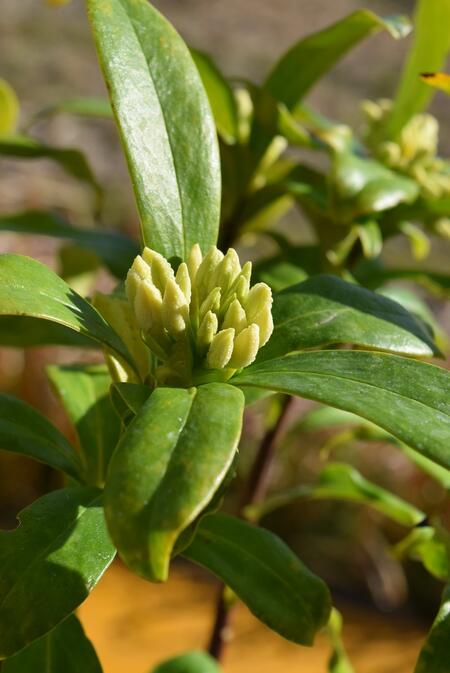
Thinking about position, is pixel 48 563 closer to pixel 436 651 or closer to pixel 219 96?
pixel 436 651

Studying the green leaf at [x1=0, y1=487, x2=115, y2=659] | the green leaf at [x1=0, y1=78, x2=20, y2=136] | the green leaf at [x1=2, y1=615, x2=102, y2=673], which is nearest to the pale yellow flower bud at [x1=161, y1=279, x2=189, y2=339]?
the green leaf at [x1=0, y1=487, x2=115, y2=659]

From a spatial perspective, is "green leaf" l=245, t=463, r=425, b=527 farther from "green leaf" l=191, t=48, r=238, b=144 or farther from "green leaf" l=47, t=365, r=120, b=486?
"green leaf" l=191, t=48, r=238, b=144

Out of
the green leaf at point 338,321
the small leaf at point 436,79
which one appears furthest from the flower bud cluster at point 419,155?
the green leaf at point 338,321

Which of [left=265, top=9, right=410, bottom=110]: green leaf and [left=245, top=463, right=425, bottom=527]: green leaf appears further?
[left=245, top=463, right=425, bottom=527]: green leaf

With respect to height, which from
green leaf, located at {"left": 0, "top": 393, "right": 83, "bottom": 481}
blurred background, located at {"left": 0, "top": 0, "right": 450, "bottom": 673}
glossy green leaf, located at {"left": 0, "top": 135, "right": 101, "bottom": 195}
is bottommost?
blurred background, located at {"left": 0, "top": 0, "right": 450, "bottom": 673}

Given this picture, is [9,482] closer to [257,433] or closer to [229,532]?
[257,433]

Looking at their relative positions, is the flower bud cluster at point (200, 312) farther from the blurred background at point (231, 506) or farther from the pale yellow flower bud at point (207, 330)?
the blurred background at point (231, 506)

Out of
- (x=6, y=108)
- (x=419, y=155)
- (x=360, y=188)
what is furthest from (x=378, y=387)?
(x=6, y=108)
